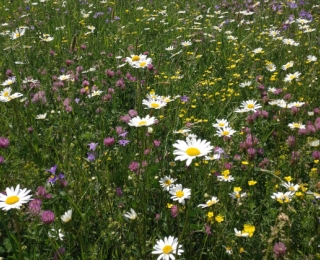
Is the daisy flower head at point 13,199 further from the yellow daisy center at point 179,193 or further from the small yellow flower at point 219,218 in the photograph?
the small yellow flower at point 219,218

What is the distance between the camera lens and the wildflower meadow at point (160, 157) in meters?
1.58

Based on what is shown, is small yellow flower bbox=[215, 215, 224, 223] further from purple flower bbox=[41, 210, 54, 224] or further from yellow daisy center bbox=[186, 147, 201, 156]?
purple flower bbox=[41, 210, 54, 224]

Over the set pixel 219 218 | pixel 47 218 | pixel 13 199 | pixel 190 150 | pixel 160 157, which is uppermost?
pixel 190 150

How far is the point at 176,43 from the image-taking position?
12.9ft

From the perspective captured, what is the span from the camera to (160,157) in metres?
2.15

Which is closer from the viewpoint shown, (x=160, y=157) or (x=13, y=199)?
(x=13, y=199)

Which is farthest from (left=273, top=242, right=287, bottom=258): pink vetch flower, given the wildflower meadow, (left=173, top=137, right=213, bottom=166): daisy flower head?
(left=173, top=137, right=213, bottom=166): daisy flower head

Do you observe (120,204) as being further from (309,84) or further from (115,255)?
(309,84)

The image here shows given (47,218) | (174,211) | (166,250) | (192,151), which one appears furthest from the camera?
(174,211)

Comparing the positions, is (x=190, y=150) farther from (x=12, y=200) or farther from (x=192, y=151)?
(x=12, y=200)

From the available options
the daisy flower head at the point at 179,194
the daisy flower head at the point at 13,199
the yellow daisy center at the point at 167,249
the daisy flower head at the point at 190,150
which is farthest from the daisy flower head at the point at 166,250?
the daisy flower head at the point at 13,199

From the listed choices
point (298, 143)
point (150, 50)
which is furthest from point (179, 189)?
point (150, 50)

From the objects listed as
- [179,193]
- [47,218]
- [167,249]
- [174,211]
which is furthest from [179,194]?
[47,218]

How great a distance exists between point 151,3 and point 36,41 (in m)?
2.05
